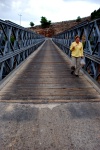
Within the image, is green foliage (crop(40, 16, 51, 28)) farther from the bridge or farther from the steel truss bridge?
the bridge

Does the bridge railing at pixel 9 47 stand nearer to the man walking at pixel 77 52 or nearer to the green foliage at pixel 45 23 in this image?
the man walking at pixel 77 52

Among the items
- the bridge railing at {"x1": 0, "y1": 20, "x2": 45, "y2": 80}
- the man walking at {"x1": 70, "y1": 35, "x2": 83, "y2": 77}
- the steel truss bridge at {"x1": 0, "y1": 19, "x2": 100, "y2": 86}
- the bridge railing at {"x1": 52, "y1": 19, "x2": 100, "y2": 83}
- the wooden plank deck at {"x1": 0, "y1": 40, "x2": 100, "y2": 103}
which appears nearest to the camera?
the wooden plank deck at {"x1": 0, "y1": 40, "x2": 100, "y2": 103}

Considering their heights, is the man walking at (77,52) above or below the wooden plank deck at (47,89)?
above

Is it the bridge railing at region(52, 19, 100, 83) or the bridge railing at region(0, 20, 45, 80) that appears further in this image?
the bridge railing at region(0, 20, 45, 80)

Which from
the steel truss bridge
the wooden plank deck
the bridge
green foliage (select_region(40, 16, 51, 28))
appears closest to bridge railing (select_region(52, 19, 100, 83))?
the steel truss bridge

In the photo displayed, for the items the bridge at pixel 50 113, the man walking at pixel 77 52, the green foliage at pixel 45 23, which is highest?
the green foliage at pixel 45 23

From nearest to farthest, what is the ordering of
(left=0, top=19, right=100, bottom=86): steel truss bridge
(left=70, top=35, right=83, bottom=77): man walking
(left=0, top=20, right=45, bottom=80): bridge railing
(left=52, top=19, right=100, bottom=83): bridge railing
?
(left=52, top=19, right=100, bottom=83): bridge railing → (left=0, top=19, right=100, bottom=86): steel truss bridge → (left=0, top=20, right=45, bottom=80): bridge railing → (left=70, top=35, right=83, bottom=77): man walking

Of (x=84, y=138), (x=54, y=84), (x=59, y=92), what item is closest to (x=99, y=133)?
(x=84, y=138)

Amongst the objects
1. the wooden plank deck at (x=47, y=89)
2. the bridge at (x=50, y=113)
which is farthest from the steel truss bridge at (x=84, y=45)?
the wooden plank deck at (x=47, y=89)

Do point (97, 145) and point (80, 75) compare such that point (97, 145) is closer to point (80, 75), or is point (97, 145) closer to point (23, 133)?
point (23, 133)

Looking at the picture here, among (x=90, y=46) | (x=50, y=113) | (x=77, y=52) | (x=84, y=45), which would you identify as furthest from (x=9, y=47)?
(x=50, y=113)

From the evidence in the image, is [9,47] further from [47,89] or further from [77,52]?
[47,89]

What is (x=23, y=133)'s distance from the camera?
3.25 meters

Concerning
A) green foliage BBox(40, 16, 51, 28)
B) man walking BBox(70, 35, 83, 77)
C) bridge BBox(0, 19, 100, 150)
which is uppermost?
green foliage BBox(40, 16, 51, 28)
